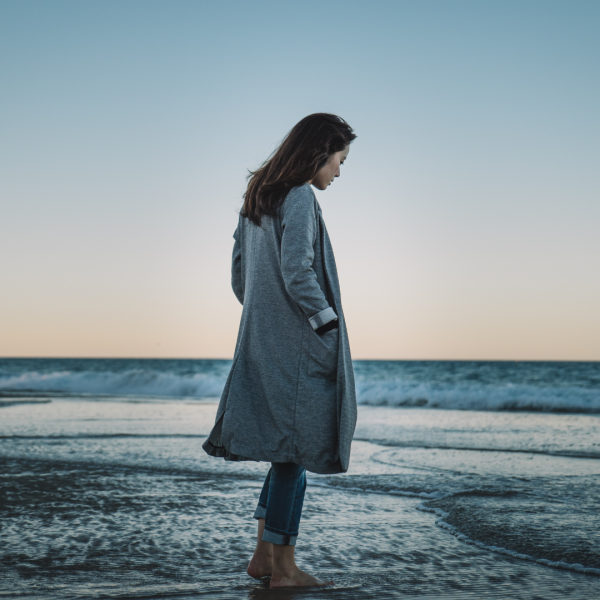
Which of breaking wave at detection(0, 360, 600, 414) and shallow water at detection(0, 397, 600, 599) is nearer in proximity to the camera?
shallow water at detection(0, 397, 600, 599)

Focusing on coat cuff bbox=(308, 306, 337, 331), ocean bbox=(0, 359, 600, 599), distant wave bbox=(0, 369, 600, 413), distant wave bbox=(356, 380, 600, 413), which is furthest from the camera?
distant wave bbox=(0, 369, 600, 413)

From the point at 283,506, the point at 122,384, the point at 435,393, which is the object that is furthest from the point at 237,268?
the point at 122,384

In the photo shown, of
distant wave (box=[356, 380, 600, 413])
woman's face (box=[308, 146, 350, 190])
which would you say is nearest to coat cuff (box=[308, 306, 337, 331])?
woman's face (box=[308, 146, 350, 190])

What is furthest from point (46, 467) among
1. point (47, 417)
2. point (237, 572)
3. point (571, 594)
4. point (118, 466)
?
point (47, 417)

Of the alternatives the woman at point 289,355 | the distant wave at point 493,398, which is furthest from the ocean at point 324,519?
the distant wave at point 493,398

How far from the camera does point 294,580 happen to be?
2.09 meters

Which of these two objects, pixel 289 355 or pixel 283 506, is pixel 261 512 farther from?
pixel 289 355

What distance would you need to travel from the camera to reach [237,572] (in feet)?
7.33

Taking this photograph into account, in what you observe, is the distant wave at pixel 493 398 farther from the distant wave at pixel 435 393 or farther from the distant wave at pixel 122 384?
the distant wave at pixel 122 384

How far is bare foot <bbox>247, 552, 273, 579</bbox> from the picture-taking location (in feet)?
7.18

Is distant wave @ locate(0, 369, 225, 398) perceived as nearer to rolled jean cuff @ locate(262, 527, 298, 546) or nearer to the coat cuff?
rolled jean cuff @ locate(262, 527, 298, 546)

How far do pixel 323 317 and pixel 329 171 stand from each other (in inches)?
24.7

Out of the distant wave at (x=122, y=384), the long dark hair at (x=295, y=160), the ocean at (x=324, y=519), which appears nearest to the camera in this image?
the ocean at (x=324, y=519)

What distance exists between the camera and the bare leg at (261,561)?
2.19 m
